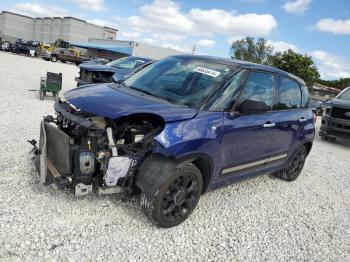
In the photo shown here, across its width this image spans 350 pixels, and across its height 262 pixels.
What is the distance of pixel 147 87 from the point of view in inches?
174

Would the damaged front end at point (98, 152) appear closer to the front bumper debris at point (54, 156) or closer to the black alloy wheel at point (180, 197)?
the front bumper debris at point (54, 156)

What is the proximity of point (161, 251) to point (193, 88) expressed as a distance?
75.7 inches

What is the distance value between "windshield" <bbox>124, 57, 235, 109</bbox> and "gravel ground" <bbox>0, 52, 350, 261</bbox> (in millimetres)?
1388

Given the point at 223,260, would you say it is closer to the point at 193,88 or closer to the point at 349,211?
the point at 193,88

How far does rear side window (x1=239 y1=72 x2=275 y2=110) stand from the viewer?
4.34m

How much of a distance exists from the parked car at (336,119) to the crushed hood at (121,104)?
804cm

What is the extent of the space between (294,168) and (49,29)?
348 ft

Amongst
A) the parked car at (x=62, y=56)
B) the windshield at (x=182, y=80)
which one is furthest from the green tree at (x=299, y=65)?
the windshield at (x=182, y=80)

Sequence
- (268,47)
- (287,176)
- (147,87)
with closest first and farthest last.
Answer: (147,87)
(287,176)
(268,47)

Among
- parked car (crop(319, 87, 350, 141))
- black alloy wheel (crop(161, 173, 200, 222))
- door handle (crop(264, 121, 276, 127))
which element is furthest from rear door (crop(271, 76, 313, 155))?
parked car (crop(319, 87, 350, 141))

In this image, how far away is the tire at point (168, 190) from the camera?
342 centimetres

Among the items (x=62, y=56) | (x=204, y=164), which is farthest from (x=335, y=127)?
(x=62, y=56)

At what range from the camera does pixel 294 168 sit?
600cm

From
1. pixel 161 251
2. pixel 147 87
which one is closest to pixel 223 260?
pixel 161 251
